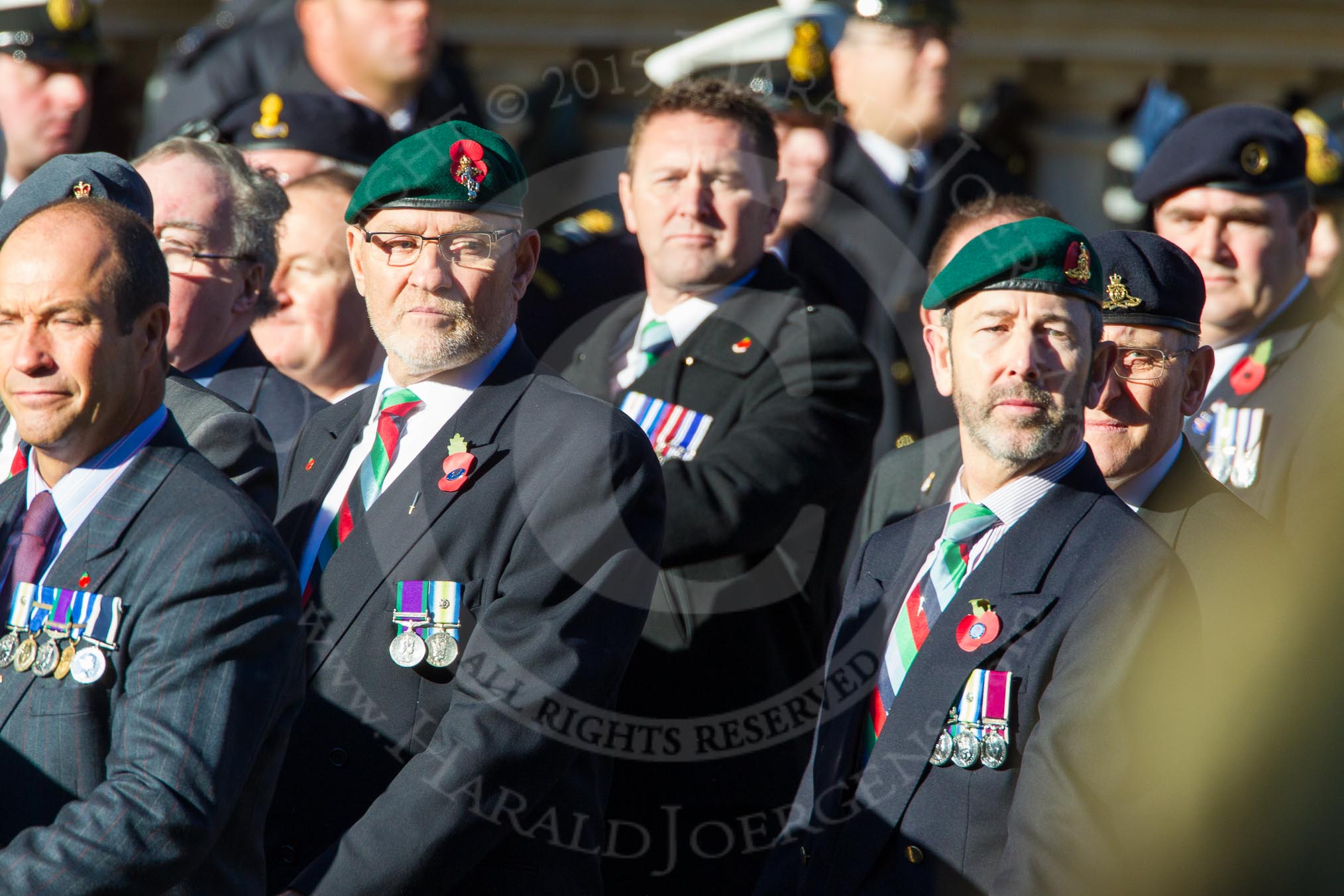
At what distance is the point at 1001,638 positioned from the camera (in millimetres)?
3199

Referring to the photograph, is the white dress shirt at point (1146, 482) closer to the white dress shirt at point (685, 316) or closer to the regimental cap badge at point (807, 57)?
the white dress shirt at point (685, 316)

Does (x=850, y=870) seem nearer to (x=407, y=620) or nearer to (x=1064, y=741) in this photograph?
(x=1064, y=741)

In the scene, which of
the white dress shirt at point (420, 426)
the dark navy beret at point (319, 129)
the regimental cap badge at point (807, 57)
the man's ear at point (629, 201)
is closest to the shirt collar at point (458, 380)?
the white dress shirt at point (420, 426)

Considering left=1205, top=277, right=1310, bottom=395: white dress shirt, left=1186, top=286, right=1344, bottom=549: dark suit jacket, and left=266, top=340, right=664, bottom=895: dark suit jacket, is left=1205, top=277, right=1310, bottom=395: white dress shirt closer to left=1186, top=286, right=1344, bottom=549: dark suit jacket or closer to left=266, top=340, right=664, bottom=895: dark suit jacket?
left=1186, top=286, right=1344, bottom=549: dark suit jacket

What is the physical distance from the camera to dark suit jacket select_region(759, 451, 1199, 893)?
3.00 meters

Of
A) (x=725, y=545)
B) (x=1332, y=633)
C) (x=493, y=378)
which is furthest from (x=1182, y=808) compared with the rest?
(x=725, y=545)

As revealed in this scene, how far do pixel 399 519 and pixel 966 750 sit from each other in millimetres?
1120

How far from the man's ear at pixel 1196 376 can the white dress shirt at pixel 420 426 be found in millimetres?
1382

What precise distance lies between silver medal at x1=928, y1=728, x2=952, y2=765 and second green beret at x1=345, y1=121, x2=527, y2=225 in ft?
4.41

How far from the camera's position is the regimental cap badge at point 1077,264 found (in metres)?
3.40

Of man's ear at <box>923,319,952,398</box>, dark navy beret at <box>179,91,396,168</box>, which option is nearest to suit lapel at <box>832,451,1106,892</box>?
man's ear at <box>923,319,952,398</box>

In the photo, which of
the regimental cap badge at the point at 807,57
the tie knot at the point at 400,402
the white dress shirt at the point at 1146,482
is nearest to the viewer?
the tie knot at the point at 400,402

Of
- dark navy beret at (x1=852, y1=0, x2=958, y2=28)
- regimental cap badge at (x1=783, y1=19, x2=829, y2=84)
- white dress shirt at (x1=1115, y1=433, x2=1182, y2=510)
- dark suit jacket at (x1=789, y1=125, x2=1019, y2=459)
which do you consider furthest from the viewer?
regimental cap badge at (x1=783, y1=19, x2=829, y2=84)

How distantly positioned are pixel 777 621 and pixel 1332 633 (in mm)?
2617
